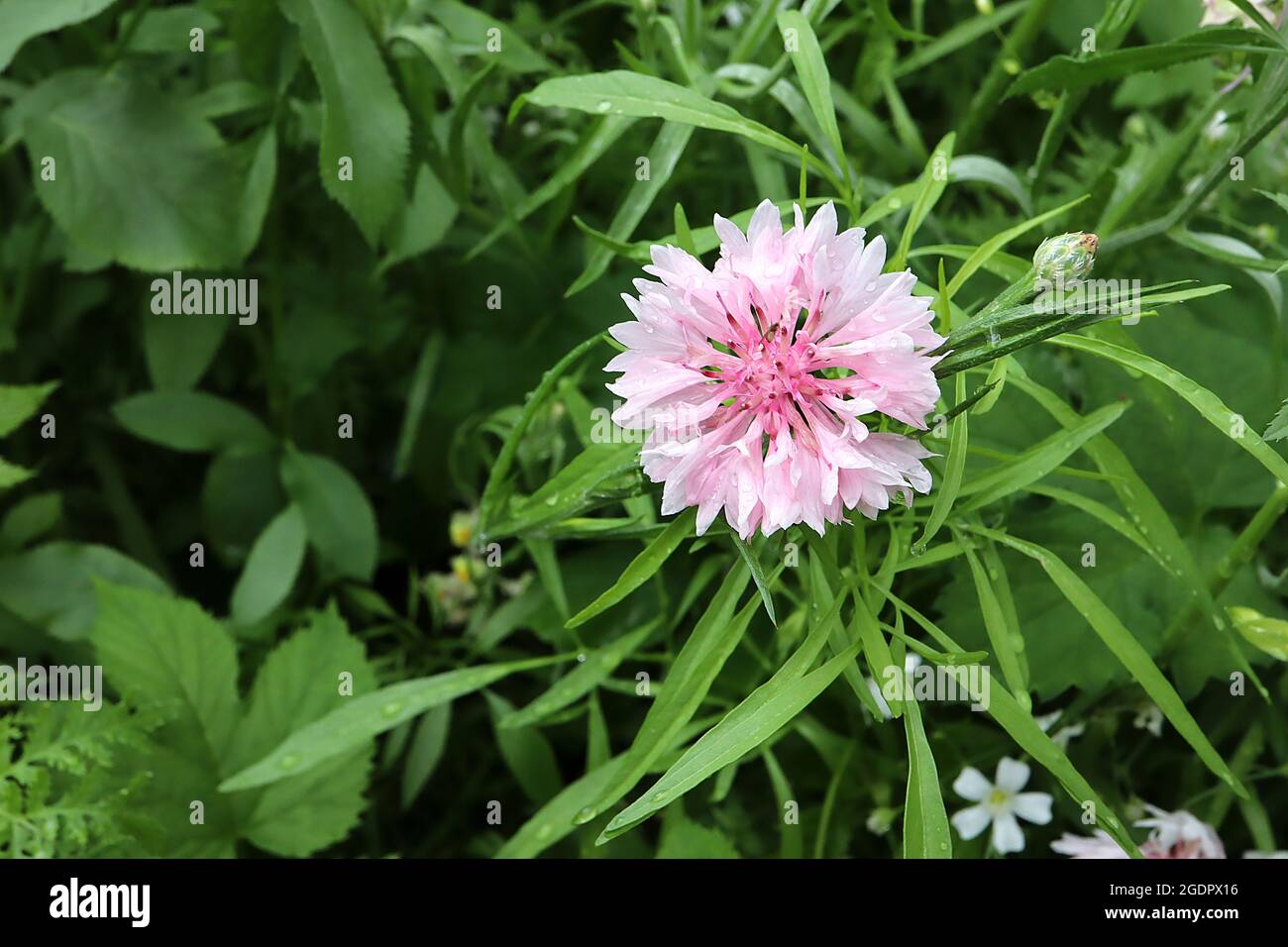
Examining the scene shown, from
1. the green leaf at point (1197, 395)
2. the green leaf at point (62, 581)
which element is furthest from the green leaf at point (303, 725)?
the green leaf at point (1197, 395)

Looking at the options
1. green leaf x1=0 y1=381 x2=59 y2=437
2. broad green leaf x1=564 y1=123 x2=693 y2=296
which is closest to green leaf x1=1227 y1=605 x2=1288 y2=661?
broad green leaf x1=564 y1=123 x2=693 y2=296

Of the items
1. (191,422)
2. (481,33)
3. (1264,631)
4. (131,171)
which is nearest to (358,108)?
(481,33)

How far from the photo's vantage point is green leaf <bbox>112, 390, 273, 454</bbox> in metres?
1.03

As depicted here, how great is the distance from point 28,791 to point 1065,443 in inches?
26.6

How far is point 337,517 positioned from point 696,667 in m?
0.53

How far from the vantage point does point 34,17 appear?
2.86 feet

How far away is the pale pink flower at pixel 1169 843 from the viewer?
0.79m

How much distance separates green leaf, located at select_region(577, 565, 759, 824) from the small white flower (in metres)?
0.33

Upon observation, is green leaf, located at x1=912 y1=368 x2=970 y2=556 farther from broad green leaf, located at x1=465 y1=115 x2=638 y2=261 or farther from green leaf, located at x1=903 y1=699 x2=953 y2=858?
broad green leaf, located at x1=465 y1=115 x2=638 y2=261

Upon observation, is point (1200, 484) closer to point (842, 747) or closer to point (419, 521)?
point (842, 747)

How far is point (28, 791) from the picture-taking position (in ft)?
2.45

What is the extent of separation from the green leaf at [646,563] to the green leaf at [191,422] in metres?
0.58

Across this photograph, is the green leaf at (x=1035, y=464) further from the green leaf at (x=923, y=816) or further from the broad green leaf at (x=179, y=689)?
the broad green leaf at (x=179, y=689)
